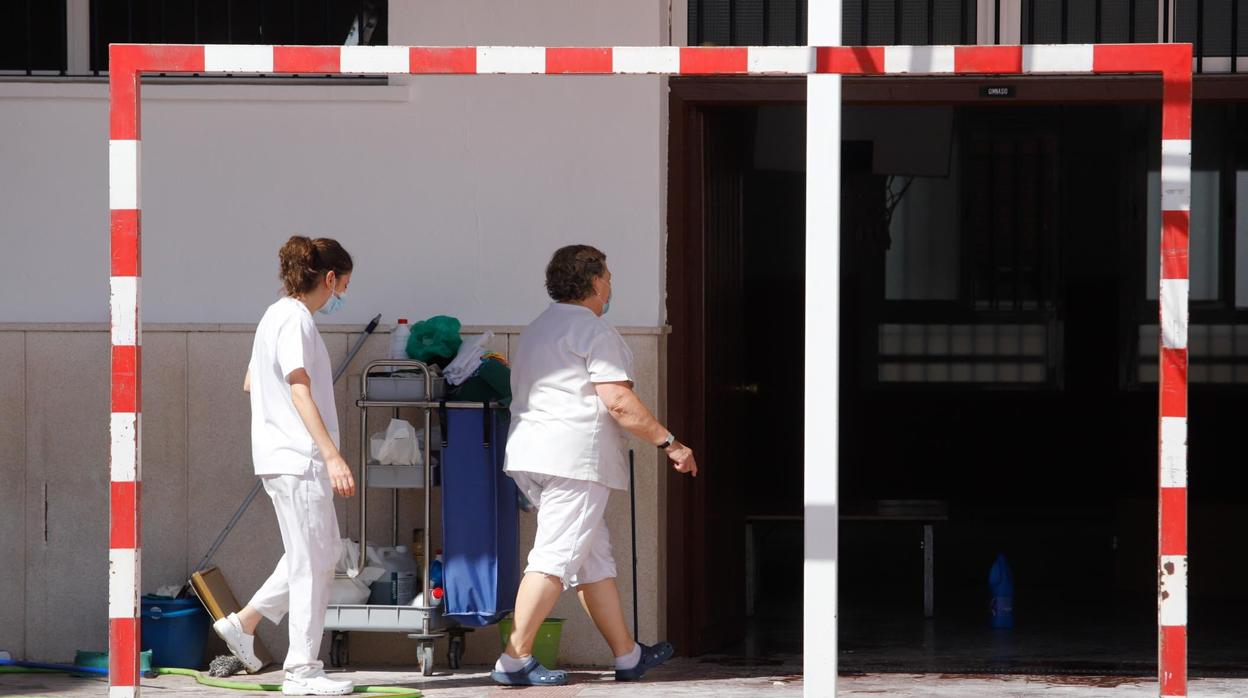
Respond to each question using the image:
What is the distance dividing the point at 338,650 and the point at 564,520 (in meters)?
1.26

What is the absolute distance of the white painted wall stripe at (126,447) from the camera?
206 inches

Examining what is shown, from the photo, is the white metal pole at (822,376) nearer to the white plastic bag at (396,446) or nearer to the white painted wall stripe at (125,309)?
the white plastic bag at (396,446)

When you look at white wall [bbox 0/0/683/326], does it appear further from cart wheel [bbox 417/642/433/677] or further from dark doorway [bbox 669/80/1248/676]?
dark doorway [bbox 669/80/1248/676]

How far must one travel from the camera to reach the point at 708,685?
253 inches

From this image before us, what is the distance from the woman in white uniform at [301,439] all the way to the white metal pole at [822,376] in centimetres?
172

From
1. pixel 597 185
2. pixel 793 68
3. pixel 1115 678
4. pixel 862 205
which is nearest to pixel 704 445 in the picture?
pixel 597 185

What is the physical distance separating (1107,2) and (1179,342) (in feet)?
7.71

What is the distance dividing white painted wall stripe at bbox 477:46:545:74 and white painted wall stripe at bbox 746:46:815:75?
64 cm

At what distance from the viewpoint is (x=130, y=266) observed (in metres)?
5.22

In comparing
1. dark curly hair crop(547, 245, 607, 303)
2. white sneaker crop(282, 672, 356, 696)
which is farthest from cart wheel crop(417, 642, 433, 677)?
dark curly hair crop(547, 245, 607, 303)

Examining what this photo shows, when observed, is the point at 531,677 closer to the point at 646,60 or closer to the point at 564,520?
the point at 564,520

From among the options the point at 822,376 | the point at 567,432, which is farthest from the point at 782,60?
the point at 567,432

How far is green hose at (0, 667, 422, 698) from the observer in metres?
6.07

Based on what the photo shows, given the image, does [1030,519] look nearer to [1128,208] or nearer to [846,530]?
[846,530]
